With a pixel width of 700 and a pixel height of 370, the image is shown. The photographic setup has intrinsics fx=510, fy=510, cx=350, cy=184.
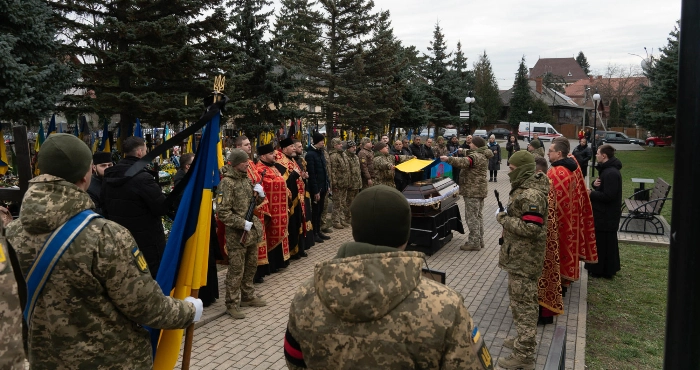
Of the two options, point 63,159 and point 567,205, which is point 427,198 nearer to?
point 567,205

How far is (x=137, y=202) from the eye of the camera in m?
5.00

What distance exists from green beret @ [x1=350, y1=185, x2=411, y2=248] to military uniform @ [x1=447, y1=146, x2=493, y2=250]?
7.71 metres

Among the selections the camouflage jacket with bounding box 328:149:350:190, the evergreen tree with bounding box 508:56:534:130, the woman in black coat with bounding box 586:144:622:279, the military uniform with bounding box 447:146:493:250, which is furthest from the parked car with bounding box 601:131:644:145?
the woman in black coat with bounding box 586:144:622:279

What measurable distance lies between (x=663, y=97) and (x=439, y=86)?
14.0 m

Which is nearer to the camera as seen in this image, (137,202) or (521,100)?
(137,202)

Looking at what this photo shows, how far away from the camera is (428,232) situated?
948 centimetres

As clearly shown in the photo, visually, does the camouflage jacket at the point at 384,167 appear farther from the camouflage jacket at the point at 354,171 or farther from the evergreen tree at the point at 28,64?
the evergreen tree at the point at 28,64

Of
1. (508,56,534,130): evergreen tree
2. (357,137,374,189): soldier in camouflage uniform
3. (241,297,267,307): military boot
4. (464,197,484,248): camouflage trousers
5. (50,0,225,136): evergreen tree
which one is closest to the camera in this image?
(241,297,267,307): military boot

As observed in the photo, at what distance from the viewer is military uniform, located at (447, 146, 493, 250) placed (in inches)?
382

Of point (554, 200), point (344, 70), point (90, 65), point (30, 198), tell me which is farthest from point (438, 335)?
point (344, 70)

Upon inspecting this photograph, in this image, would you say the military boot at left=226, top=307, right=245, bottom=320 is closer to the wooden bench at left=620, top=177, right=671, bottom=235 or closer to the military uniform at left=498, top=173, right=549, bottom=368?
the military uniform at left=498, top=173, right=549, bottom=368

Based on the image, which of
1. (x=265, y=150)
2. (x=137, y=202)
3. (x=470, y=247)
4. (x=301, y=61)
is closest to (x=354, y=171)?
(x=470, y=247)

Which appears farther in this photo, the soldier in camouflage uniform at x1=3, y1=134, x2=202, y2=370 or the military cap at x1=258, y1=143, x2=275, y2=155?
the military cap at x1=258, y1=143, x2=275, y2=155

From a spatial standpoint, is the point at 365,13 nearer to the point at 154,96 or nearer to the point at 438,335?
the point at 154,96
